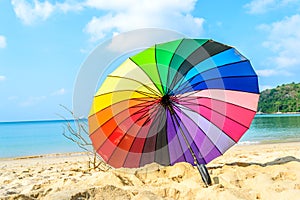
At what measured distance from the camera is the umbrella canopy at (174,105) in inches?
175

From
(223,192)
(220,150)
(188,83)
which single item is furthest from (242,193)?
(188,83)

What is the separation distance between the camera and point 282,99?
99.7 meters

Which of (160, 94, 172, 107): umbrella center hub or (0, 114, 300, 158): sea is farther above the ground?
(160, 94, 172, 107): umbrella center hub

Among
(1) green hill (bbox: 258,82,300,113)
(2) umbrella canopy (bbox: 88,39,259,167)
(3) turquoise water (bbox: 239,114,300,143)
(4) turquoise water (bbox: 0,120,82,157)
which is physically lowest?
(3) turquoise water (bbox: 239,114,300,143)

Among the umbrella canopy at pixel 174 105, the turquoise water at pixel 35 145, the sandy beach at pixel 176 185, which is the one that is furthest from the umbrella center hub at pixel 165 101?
the turquoise water at pixel 35 145

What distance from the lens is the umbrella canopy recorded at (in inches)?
175

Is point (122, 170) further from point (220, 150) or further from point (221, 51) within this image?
point (221, 51)

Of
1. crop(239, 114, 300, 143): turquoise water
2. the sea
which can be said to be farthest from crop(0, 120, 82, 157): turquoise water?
crop(239, 114, 300, 143): turquoise water

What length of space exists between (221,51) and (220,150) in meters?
1.51

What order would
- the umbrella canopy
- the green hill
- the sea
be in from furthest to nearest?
the green hill < the sea < the umbrella canopy

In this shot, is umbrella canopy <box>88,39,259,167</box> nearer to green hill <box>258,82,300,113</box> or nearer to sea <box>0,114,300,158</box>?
sea <box>0,114,300,158</box>

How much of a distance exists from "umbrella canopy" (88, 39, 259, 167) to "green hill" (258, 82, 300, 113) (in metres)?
97.1

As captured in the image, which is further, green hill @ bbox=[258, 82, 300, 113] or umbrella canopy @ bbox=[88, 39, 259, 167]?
green hill @ bbox=[258, 82, 300, 113]

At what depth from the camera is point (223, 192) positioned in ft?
10.5
